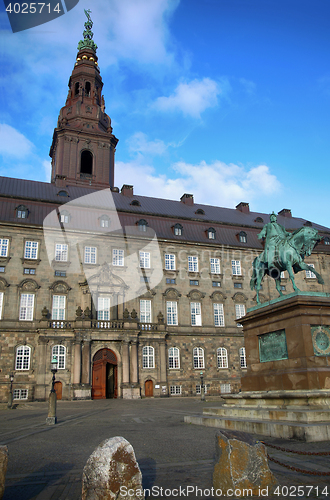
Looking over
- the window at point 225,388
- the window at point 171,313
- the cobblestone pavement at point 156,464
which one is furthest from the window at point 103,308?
the cobblestone pavement at point 156,464

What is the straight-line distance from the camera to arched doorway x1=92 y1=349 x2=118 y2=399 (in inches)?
1551

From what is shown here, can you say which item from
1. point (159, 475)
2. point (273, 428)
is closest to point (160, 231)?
point (273, 428)

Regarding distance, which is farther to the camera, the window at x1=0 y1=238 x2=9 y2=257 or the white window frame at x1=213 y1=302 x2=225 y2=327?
the white window frame at x1=213 y1=302 x2=225 y2=327

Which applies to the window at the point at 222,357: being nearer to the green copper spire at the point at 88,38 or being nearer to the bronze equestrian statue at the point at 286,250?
the bronze equestrian statue at the point at 286,250

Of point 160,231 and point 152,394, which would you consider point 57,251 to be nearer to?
point 160,231

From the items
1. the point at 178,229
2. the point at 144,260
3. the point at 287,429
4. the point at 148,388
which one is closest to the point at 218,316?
the point at 144,260

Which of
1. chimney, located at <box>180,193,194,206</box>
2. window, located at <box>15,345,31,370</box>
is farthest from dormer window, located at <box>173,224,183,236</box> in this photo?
window, located at <box>15,345,31,370</box>

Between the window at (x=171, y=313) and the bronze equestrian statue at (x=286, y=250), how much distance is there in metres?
28.4

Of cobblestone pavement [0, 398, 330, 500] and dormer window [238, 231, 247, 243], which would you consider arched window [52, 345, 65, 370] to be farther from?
dormer window [238, 231, 247, 243]

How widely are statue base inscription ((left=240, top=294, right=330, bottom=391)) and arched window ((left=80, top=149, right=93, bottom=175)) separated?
1836 inches

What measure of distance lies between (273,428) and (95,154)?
51.5 meters

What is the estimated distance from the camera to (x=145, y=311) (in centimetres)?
4531

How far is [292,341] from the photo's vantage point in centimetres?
1435

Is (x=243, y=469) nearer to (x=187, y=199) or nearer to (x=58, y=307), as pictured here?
(x=58, y=307)
